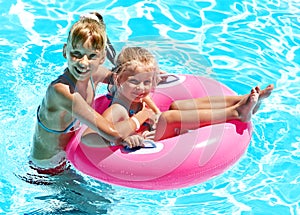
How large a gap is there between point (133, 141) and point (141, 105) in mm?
462

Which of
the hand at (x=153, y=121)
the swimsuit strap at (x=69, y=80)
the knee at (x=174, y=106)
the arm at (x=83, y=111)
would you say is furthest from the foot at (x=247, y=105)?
the swimsuit strap at (x=69, y=80)

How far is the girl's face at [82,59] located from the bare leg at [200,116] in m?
0.74

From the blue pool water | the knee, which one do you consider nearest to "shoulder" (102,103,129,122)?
the knee

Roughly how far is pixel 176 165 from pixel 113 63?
1121mm

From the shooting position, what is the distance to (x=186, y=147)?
412cm

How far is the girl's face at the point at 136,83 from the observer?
4.21 metres

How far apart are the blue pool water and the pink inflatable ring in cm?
57

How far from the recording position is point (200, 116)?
4.41 m

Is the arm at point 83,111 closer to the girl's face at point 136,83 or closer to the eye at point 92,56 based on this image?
the eye at point 92,56

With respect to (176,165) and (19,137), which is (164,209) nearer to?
(176,165)

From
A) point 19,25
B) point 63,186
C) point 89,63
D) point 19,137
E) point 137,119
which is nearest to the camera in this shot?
point 89,63

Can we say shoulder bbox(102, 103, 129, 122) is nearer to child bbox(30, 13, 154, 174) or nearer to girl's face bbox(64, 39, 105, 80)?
child bbox(30, 13, 154, 174)

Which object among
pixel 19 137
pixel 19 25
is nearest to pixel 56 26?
pixel 19 25

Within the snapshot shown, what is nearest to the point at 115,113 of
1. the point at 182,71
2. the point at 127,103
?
the point at 127,103
